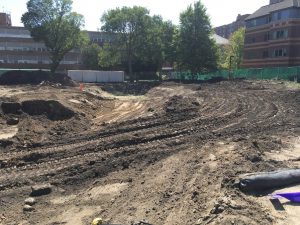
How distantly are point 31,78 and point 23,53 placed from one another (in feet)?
126

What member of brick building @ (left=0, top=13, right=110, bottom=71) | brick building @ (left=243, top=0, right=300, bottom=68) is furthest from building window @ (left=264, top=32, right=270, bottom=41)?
brick building @ (left=0, top=13, right=110, bottom=71)

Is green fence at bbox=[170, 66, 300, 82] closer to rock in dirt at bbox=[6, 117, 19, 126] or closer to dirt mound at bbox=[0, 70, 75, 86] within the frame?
dirt mound at bbox=[0, 70, 75, 86]

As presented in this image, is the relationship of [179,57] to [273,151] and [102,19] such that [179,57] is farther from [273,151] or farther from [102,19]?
[273,151]

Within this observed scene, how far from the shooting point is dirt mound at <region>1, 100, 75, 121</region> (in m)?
22.5

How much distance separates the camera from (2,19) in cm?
9175

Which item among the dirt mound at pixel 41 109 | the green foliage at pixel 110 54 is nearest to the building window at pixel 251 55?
the green foliage at pixel 110 54

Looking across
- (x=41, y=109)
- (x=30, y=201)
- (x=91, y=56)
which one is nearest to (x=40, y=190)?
(x=30, y=201)

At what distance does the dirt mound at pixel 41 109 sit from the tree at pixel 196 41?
4322cm

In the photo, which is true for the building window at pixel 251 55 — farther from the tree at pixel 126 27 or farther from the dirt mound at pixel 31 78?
the dirt mound at pixel 31 78

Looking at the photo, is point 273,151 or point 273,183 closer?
point 273,183

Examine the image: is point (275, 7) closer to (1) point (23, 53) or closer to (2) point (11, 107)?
(1) point (23, 53)

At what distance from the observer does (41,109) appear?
23.1 m

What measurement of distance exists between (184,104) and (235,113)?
4.07m

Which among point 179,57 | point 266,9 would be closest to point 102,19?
point 179,57
